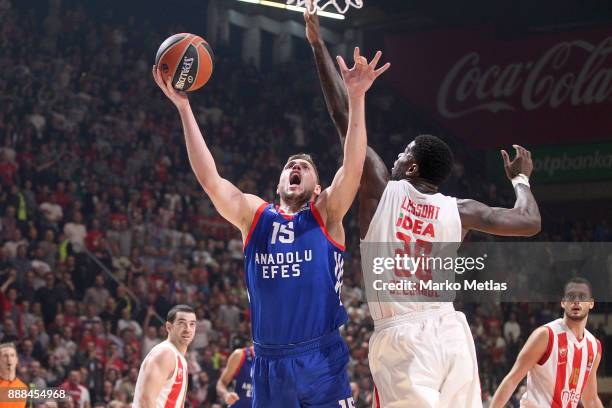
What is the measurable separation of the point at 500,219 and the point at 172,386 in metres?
3.52

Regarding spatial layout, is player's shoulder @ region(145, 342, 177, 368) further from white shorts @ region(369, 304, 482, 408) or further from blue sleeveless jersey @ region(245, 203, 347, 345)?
white shorts @ region(369, 304, 482, 408)

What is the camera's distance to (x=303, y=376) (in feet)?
15.1

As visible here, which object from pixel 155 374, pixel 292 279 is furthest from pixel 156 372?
pixel 292 279

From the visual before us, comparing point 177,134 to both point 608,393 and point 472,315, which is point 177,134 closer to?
point 472,315

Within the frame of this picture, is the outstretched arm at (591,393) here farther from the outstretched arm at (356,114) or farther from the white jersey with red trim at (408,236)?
the outstretched arm at (356,114)

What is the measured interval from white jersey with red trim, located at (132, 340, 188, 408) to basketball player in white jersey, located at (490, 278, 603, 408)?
2527 mm

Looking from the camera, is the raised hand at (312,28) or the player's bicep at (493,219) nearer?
the player's bicep at (493,219)

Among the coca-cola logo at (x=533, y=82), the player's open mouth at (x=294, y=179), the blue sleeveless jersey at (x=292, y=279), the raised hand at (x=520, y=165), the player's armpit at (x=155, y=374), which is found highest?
the coca-cola logo at (x=533, y=82)

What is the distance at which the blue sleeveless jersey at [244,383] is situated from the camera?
29.2ft

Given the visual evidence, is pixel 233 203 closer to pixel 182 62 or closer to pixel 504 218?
pixel 182 62

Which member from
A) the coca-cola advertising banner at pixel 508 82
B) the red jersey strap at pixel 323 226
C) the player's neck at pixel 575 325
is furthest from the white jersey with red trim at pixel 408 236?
the coca-cola advertising banner at pixel 508 82

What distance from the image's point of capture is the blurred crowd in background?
11586mm

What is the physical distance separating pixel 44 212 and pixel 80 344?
2.28 metres

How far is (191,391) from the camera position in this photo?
1177 centimetres
